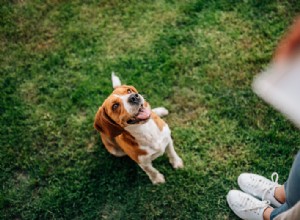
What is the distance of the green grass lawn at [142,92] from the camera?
11.2 feet

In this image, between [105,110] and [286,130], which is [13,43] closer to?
[105,110]

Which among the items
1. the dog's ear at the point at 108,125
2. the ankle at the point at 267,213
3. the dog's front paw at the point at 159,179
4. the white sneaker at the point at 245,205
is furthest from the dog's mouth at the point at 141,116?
the ankle at the point at 267,213

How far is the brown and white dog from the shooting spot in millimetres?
2771

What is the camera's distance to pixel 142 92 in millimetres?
3902

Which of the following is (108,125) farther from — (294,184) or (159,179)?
(294,184)

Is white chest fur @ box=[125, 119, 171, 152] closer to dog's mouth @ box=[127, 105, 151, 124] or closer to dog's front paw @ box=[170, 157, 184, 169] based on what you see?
dog's mouth @ box=[127, 105, 151, 124]

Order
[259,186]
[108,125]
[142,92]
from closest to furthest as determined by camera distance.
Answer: [108,125] < [259,186] < [142,92]

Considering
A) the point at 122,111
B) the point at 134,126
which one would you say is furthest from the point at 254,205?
the point at 122,111

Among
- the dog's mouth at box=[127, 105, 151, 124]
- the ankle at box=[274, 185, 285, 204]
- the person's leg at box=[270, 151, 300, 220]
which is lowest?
the ankle at box=[274, 185, 285, 204]

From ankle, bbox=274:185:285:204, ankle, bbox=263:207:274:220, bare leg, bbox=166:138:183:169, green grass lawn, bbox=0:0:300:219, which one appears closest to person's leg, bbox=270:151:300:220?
ankle, bbox=263:207:274:220

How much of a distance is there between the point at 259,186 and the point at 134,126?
3.91 feet

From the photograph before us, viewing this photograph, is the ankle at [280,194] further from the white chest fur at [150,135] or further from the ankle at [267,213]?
the white chest fur at [150,135]

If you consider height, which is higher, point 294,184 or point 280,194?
point 294,184

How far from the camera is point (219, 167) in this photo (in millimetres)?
3428
